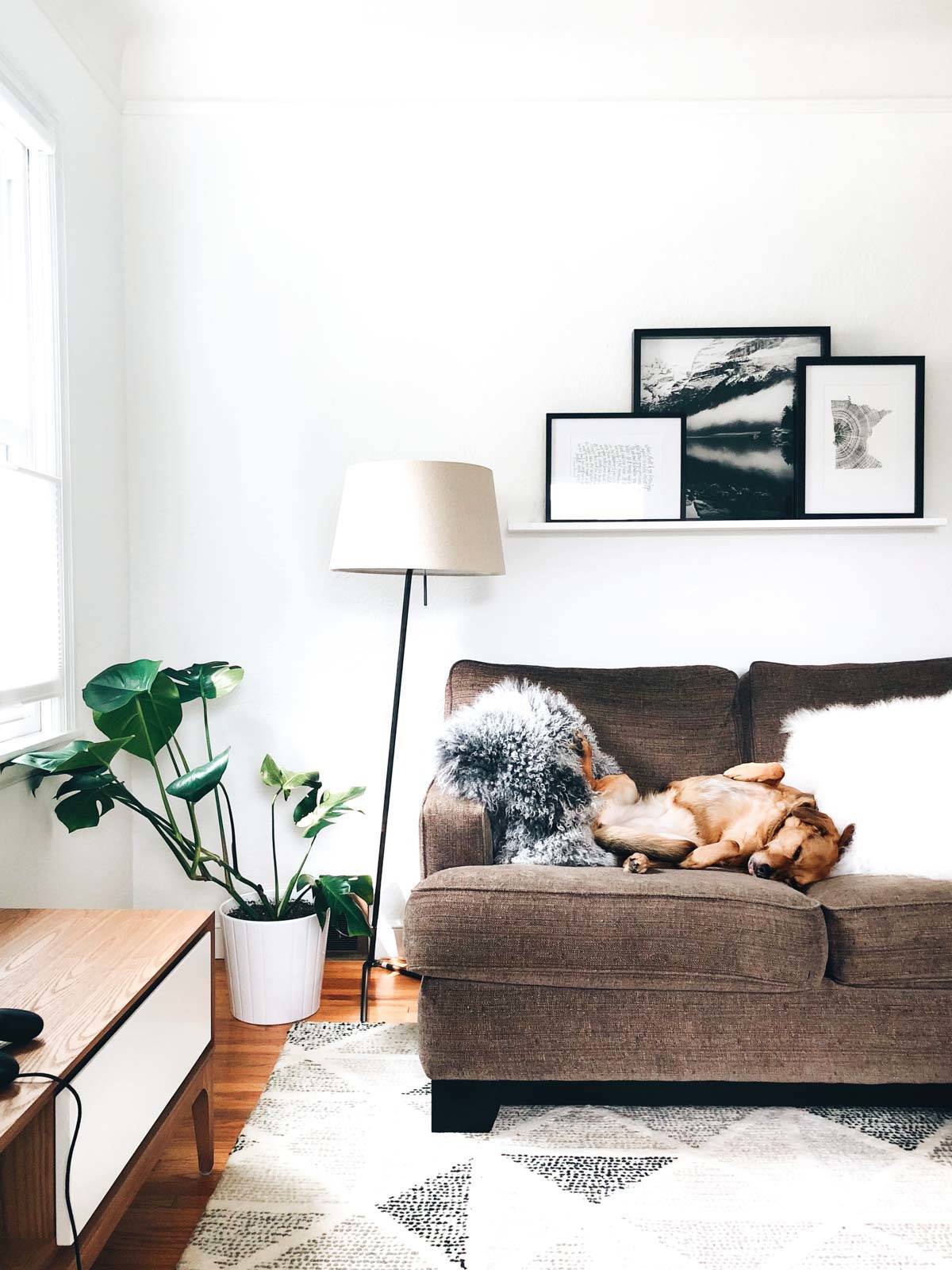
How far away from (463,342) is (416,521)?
2.76ft

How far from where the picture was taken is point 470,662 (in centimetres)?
264

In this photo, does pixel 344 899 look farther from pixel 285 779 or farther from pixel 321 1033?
pixel 285 779

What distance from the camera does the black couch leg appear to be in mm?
1872

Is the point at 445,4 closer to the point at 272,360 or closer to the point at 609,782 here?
the point at 272,360

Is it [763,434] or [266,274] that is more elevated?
[266,274]

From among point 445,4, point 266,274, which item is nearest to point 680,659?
point 266,274

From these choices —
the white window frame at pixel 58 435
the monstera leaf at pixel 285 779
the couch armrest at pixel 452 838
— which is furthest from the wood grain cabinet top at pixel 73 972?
the monstera leaf at pixel 285 779

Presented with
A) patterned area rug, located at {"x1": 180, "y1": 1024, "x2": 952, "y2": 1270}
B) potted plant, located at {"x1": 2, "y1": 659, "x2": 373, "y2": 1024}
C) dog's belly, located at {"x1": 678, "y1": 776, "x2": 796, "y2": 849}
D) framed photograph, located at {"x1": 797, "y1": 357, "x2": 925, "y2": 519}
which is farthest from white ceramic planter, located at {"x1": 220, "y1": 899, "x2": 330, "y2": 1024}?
framed photograph, located at {"x1": 797, "y1": 357, "x2": 925, "y2": 519}

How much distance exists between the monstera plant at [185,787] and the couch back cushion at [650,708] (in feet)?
1.77

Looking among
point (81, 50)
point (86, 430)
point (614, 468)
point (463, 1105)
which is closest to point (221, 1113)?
point (463, 1105)

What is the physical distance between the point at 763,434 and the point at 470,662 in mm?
1123

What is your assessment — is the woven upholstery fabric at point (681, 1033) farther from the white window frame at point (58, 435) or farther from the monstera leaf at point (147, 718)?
the white window frame at point (58, 435)

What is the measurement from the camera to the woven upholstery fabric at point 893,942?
5.97 feet

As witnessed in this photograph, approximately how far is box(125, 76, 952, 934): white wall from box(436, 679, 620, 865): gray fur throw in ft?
2.17
